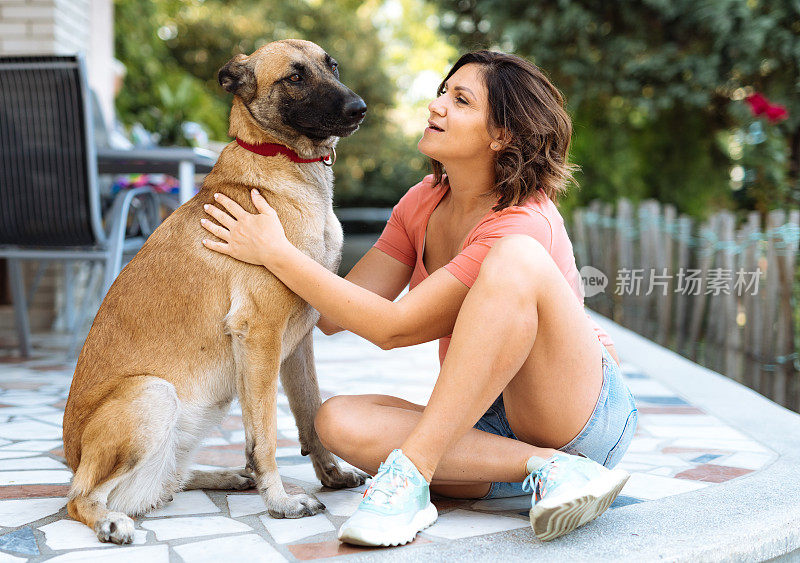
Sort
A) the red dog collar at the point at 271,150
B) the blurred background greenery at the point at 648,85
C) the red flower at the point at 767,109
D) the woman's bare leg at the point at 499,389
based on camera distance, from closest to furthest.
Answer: the woman's bare leg at the point at 499,389 < the red dog collar at the point at 271,150 < the red flower at the point at 767,109 < the blurred background greenery at the point at 648,85

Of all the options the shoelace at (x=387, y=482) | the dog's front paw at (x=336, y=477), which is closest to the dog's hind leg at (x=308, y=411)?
the dog's front paw at (x=336, y=477)

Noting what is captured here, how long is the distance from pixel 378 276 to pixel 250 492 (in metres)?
0.73

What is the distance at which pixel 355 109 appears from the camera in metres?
2.14

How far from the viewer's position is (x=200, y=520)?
2008 millimetres

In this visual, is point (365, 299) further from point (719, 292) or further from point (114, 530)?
point (719, 292)

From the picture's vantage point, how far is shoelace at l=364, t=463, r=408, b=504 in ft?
5.93

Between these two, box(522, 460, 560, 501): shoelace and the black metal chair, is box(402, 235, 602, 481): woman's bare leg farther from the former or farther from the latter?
the black metal chair

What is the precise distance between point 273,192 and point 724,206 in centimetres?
942

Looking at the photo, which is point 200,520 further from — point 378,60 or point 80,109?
point 378,60

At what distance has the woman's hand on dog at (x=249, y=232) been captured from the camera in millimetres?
1985

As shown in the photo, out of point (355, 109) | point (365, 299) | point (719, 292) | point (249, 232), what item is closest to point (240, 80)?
point (355, 109)

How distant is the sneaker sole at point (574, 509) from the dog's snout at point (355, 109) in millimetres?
1101

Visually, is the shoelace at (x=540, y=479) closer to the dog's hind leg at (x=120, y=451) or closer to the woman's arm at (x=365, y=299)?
the woman's arm at (x=365, y=299)

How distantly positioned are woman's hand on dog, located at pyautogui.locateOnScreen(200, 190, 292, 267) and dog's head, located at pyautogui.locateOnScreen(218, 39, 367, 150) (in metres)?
0.23
